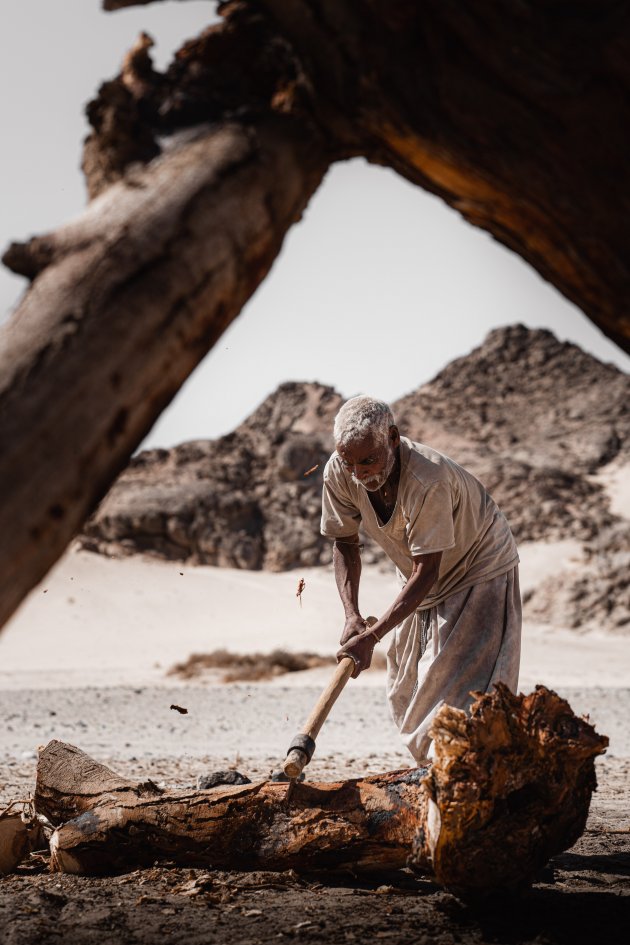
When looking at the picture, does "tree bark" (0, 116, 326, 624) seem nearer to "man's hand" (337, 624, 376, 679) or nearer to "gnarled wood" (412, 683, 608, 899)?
"gnarled wood" (412, 683, 608, 899)

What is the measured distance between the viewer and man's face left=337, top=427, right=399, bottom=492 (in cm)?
322

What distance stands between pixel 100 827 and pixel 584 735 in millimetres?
1690

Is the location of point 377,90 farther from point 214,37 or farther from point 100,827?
point 100,827

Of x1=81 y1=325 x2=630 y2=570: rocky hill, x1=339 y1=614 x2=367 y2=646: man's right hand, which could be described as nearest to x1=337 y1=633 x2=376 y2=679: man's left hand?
x1=339 y1=614 x2=367 y2=646: man's right hand

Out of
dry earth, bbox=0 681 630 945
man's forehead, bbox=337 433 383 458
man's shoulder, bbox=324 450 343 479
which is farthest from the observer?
man's shoulder, bbox=324 450 343 479

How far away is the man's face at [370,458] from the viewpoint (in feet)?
10.6

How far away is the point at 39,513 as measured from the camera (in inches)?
68.2

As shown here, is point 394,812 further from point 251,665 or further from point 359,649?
point 251,665

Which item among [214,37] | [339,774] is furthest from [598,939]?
[339,774]

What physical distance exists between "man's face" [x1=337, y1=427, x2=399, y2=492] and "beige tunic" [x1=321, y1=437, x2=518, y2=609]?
0.12 meters

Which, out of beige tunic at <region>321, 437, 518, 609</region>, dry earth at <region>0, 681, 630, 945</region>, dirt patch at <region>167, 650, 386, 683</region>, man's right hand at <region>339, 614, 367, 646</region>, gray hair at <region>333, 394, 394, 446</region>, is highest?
gray hair at <region>333, 394, 394, 446</region>

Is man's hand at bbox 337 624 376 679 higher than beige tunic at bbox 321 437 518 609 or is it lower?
lower

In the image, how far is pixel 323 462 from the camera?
3150cm

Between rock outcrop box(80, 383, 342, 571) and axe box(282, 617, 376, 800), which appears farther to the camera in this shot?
rock outcrop box(80, 383, 342, 571)
